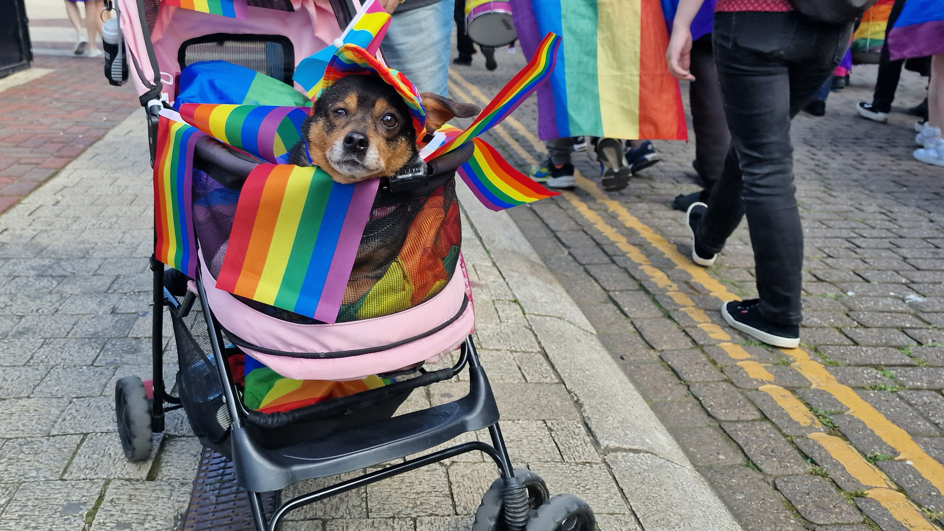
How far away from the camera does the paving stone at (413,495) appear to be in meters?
2.47

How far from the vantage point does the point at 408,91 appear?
5.97 ft

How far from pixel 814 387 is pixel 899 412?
1.12 ft

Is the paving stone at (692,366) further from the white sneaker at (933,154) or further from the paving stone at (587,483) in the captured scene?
the white sneaker at (933,154)

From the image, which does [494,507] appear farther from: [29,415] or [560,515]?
[29,415]

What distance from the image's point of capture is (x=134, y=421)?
101 inches

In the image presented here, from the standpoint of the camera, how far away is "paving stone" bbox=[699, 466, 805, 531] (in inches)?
103

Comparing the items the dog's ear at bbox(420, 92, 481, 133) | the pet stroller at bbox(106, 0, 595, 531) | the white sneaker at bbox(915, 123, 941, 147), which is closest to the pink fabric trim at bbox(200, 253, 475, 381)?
the pet stroller at bbox(106, 0, 595, 531)

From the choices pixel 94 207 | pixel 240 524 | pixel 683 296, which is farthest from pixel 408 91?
pixel 94 207

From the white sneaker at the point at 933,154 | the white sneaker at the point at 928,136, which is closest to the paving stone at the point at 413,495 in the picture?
the white sneaker at the point at 933,154

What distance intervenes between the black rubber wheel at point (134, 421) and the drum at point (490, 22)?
12.8ft

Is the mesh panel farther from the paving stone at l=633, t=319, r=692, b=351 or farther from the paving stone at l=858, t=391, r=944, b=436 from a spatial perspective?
the paving stone at l=858, t=391, r=944, b=436

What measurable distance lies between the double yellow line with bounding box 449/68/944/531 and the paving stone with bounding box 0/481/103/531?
2.65 m

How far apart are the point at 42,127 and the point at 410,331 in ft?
20.4

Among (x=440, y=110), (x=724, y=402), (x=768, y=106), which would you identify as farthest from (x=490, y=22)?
(x=440, y=110)
